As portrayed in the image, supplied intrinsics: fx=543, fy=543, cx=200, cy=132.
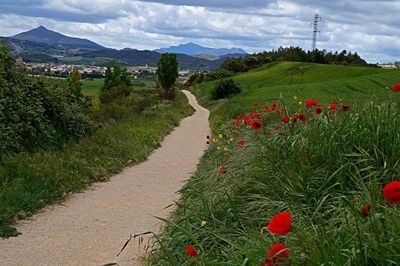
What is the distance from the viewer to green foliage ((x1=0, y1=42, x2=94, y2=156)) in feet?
36.6

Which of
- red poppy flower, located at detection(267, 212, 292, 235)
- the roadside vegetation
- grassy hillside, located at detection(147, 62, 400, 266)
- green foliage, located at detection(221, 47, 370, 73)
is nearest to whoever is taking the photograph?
red poppy flower, located at detection(267, 212, 292, 235)

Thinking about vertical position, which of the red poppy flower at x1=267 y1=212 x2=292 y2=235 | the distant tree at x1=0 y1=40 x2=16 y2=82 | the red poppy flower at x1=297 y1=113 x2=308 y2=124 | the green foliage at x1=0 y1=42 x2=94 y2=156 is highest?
the distant tree at x1=0 y1=40 x2=16 y2=82

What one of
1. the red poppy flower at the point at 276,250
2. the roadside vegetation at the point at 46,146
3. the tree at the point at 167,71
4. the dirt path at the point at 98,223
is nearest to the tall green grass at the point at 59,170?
the roadside vegetation at the point at 46,146

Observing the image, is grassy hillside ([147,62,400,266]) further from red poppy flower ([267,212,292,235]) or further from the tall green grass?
the tall green grass

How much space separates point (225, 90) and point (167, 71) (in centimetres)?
756

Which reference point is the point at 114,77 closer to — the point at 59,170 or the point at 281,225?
the point at 59,170

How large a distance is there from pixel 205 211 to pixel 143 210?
11.6ft

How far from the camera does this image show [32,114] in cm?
1195

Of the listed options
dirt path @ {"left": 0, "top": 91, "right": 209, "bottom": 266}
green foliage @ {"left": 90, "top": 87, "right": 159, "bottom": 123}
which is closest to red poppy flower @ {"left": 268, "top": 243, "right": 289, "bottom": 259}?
dirt path @ {"left": 0, "top": 91, "right": 209, "bottom": 266}

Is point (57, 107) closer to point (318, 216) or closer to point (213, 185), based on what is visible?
point (213, 185)

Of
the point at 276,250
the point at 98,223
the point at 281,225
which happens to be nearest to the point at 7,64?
the point at 98,223

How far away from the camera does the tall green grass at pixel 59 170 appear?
25.6ft

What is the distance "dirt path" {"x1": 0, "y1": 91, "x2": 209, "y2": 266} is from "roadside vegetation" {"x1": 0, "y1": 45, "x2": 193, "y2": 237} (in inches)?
11.7

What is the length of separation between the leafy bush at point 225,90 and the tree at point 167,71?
5.96 meters
